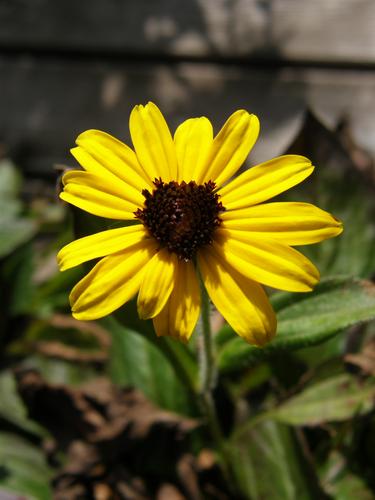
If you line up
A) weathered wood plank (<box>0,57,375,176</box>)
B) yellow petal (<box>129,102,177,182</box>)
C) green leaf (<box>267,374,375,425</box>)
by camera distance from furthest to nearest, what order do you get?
weathered wood plank (<box>0,57,375,176</box>)
green leaf (<box>267,374,375,425</box>)
yellow petal (<box>129,102,177,182</box>)

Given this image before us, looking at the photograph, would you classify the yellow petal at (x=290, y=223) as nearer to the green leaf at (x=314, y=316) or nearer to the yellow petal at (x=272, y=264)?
the yellow petal at (x=272, y=264)

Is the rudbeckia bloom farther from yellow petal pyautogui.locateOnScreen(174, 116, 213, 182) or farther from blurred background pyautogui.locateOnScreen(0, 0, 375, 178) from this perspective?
blurred background pyautogui.locateOnScreen(0, 0, 375, 178)

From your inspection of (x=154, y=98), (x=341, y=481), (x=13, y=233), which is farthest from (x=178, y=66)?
(x=341, y=481)

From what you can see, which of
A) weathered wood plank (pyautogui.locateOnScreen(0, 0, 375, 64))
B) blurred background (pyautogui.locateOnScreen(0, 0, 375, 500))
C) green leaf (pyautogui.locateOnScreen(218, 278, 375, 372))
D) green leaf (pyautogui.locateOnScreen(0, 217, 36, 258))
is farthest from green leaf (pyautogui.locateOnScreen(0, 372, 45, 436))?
weathered wood plank (pyautogui.locateOnScreen(0, 0, 375, 64))

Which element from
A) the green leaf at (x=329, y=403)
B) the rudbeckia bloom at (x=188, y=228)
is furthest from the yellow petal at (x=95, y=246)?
the green leaf at (x=329, y=403)

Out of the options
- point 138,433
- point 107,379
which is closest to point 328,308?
point 138,433

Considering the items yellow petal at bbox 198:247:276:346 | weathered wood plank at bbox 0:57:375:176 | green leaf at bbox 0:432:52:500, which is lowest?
green leaf at bbox 0:432:52:500

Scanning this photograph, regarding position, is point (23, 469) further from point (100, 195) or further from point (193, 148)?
point (193, 148)
